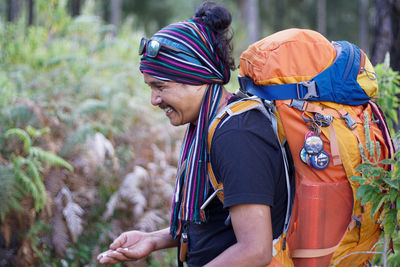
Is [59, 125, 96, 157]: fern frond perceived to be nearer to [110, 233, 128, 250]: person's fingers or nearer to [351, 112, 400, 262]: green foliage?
[110, 233, 128, 250]: person's fingers

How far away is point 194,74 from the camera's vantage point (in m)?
2.05

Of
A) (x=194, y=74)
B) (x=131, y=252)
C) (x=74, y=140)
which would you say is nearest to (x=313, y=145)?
(x=194, y=74)

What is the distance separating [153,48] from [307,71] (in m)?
0.67

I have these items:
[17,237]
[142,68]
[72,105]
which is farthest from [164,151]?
[142,68]

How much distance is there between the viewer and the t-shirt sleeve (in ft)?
5.65

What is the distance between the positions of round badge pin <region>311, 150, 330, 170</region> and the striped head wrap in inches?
17.6

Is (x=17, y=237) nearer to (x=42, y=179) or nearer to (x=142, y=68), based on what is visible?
(x=42, y=179)

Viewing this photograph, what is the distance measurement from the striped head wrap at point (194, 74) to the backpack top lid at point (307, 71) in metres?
0.19

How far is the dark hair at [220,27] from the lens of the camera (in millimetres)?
2104

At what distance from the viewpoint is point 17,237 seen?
173 inches

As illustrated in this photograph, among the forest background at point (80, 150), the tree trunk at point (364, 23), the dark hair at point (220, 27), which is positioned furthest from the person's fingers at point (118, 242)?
Answer: the tree trunk at point (364, 23)

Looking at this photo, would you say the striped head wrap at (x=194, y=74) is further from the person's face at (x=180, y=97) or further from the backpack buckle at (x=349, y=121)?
the backpack buckle at (x=349, y=121)

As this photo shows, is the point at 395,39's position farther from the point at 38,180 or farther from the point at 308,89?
the point at 38,180

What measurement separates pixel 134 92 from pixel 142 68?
486 centimetres
